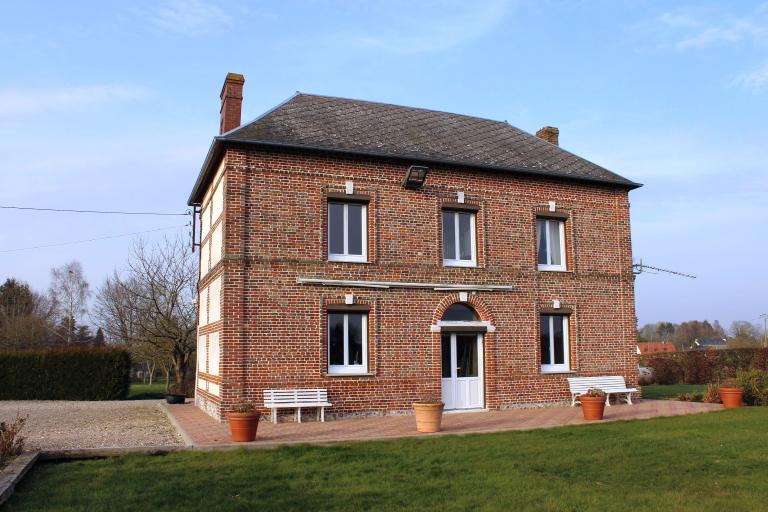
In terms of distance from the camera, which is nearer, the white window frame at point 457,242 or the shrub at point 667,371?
the white window frame at point 457,242

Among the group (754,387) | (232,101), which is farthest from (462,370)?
(232,101)

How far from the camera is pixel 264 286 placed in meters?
13.6

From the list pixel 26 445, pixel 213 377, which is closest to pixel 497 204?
pixel 213 377

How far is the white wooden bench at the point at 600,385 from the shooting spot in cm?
1585

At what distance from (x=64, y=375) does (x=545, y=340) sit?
1674 centimetres

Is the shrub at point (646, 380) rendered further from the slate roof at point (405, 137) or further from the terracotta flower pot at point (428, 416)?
the terracotta flower pot at point (428, 416)

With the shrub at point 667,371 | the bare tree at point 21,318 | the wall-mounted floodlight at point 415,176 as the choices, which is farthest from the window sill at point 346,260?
the bare tree at point 21,318

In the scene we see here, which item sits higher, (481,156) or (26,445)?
(481,156)

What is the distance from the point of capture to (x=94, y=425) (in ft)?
44.9

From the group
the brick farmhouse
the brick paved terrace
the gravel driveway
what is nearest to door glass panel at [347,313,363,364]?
the brick farmhouse

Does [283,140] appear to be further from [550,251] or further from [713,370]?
[713,370]

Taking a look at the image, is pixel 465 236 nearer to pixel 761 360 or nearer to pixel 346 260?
pixel 346 260

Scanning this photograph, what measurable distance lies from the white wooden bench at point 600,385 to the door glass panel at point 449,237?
13.9ft

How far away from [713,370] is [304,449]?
25018 mm
